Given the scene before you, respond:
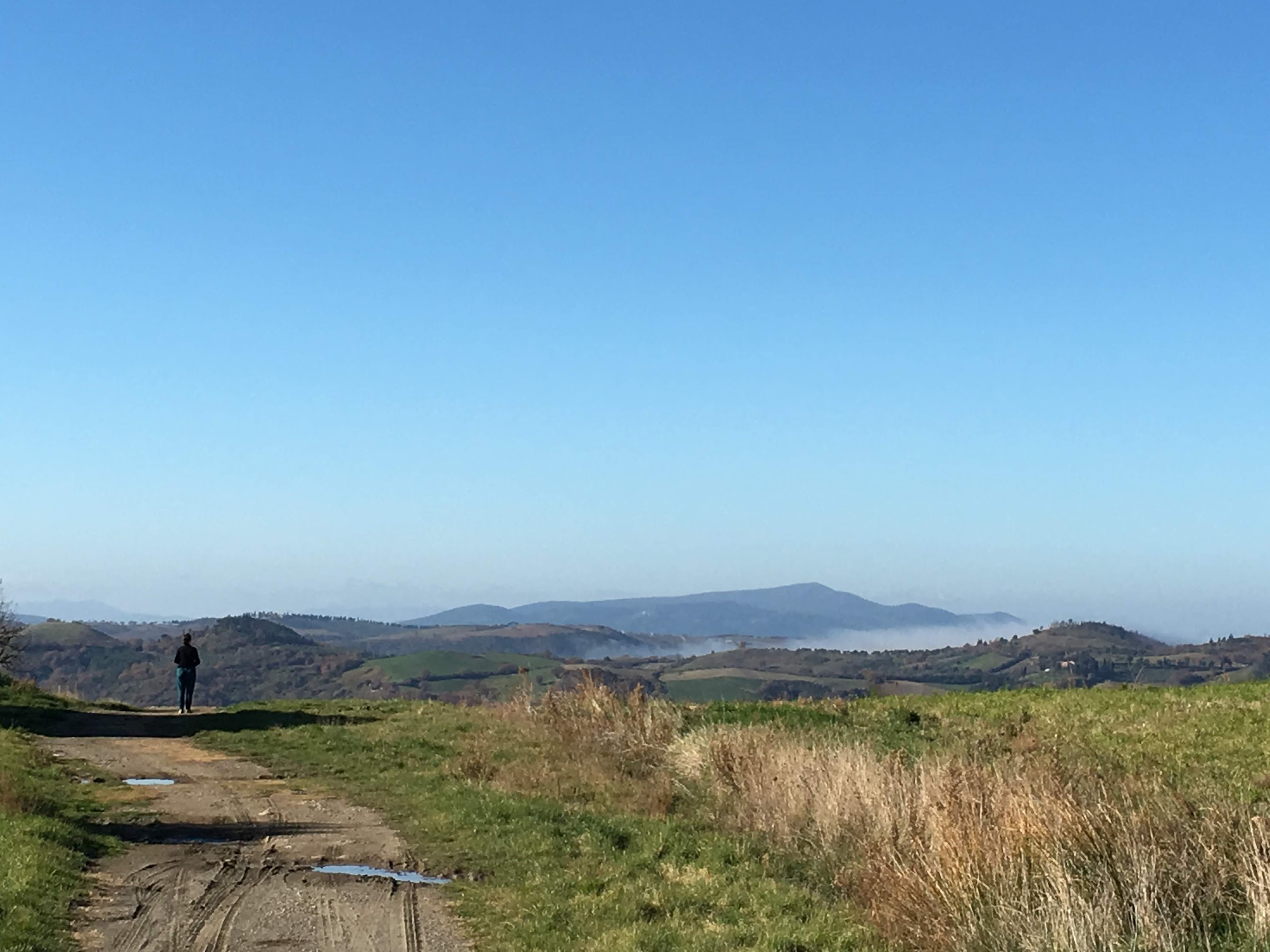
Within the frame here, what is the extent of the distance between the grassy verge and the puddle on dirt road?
99.8 inches

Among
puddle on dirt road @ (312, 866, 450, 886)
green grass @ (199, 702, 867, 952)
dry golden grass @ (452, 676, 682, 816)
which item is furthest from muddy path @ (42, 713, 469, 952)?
dry golden grass @ (452, 676, 682, 816)

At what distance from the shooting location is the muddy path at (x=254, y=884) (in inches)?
405

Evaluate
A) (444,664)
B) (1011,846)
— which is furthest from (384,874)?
(444,664)

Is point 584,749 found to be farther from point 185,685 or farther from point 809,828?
point 185,685

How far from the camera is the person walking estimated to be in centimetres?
2986

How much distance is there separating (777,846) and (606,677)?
1337cm

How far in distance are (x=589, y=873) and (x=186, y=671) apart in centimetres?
2106

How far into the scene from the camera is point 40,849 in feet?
40.5

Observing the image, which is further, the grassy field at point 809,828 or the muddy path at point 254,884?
the muddy path at point 254,884

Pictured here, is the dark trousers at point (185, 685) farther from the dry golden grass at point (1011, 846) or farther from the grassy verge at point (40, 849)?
the dry golden grass at point (1011, 846)

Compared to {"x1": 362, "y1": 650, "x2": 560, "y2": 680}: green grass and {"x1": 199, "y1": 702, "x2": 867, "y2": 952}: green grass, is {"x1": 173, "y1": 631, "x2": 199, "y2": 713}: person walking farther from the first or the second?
{"x1": 362, "y1": 650, "x2": 560, "y2": 680}: green grass

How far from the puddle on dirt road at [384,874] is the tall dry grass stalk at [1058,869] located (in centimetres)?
438

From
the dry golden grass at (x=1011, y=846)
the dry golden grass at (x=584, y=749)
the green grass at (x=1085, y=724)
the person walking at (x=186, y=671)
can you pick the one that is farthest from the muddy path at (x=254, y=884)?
the person walking at (x=186, y=671)

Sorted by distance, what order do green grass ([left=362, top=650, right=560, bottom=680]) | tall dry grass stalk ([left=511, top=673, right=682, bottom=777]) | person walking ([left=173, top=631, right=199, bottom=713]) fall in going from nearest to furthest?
tall dry grass stalk ([left=511, top=673, right=682, bottom=777]) → person walking ([left=173, top=631, right=199, bottom=713]) → green grass ([left=362, top=650, right=560, bottom=680])
